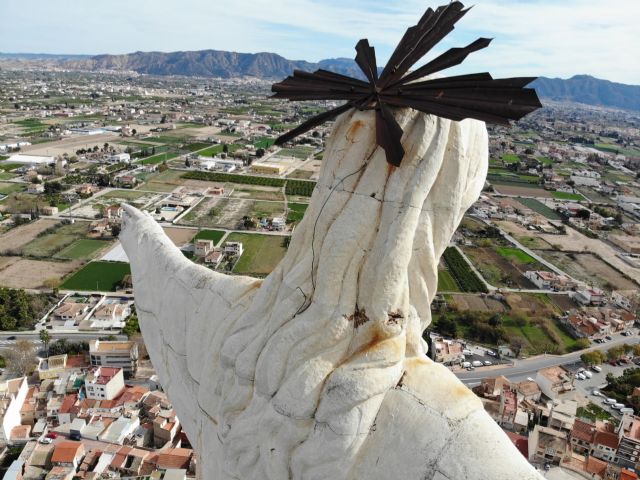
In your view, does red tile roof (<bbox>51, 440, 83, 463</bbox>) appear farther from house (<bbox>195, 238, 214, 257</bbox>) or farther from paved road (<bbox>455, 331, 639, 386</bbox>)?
house (<bbox>195, 238, 214, 257</bbox>)

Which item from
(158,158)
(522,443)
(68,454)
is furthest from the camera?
(158,158)

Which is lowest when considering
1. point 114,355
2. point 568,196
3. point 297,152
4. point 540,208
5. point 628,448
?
point 114,355

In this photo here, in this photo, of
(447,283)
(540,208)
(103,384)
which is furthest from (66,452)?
(540,208)

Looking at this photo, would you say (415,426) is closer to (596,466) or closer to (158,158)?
(596,466)

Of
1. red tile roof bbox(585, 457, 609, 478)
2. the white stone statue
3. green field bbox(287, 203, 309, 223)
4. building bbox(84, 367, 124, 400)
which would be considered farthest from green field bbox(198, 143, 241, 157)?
the white stone statue

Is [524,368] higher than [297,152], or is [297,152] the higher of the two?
[297,152]

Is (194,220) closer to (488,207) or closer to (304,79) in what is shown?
(488,207)
